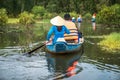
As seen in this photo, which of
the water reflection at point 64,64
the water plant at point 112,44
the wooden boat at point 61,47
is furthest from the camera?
the water plant at point 112,44

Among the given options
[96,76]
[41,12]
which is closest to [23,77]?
[96,76]

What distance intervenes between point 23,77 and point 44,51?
21.5ft

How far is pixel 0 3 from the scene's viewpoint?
61.5 meters

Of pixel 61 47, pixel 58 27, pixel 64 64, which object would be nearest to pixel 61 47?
pixel 61 47

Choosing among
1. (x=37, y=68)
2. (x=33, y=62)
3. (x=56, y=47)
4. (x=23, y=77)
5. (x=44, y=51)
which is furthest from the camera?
(x=44, y=51)

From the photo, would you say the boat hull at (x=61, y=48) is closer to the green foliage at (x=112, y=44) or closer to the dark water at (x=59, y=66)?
the dark water at (x=59, y=66)

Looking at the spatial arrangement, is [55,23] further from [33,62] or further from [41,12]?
[41,12]

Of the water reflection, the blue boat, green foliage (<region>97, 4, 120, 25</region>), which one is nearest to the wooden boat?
the blue boat

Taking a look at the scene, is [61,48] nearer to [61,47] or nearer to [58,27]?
[61,47]

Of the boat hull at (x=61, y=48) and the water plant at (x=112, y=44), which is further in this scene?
the water plant at (x=112, y=44)

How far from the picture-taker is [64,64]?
1479cm

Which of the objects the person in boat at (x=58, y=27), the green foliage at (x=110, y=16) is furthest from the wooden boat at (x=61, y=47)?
the green foliage at (x=110, y=16)

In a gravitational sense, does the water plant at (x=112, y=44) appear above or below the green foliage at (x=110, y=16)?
below

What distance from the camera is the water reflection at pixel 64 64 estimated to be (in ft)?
42.1
